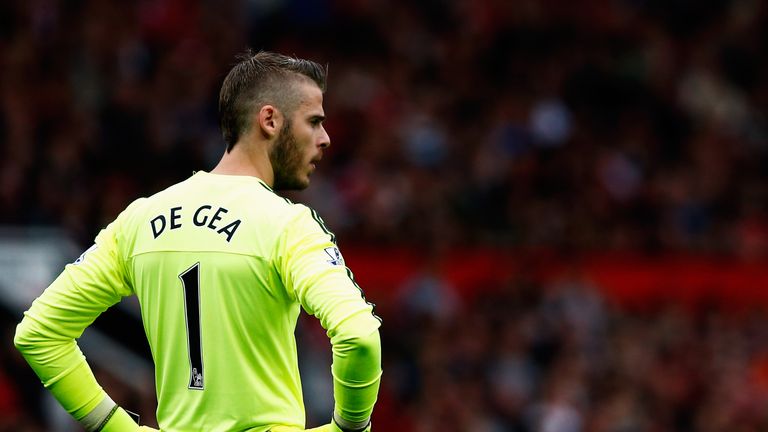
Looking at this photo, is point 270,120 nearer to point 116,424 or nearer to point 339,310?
point 339,310

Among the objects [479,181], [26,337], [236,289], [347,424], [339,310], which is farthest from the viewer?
[479,181]

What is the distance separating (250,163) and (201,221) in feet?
0.81

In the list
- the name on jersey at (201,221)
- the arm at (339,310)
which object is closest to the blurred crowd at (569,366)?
the name on jersey at (201,221)

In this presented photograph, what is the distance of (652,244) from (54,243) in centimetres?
596

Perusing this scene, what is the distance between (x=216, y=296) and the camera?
12.4ft

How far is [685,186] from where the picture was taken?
1441cm

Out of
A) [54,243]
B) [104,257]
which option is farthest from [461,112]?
[104,257]

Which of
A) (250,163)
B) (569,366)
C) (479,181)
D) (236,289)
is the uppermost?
(250,163)

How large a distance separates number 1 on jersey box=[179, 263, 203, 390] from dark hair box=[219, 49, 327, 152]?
→ 427 millimetres

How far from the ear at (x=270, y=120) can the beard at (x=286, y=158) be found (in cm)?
2

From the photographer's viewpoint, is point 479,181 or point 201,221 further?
point 479,181

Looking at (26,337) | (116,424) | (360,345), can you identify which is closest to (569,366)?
(116,424)

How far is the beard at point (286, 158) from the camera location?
3.99m

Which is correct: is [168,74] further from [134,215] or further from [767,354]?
[134,215]
